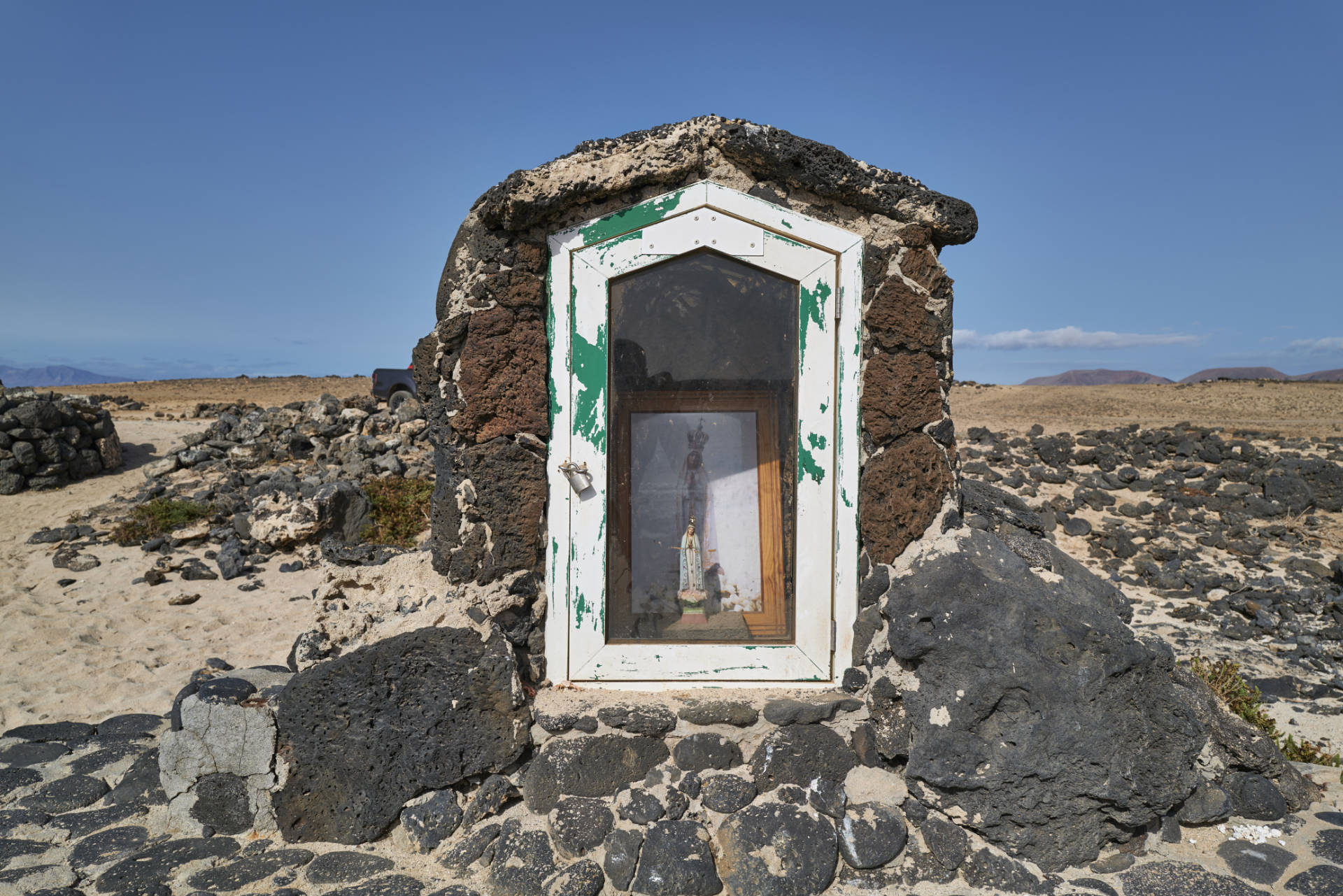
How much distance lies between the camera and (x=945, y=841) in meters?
3.04

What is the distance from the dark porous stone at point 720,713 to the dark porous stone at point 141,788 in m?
2.44

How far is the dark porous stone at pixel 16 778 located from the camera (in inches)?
148

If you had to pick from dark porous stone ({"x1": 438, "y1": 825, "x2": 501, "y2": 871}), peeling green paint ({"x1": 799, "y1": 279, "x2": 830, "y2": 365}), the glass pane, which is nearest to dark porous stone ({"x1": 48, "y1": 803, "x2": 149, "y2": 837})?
dark porous stone ({"x1": 438, "y1": 825, "x2": 501, "y2": 871})

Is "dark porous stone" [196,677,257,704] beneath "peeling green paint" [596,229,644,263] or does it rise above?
beneath

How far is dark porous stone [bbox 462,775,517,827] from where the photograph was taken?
3.22m

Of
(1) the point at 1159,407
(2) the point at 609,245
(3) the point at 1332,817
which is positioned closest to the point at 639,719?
(2) the point at 609,245

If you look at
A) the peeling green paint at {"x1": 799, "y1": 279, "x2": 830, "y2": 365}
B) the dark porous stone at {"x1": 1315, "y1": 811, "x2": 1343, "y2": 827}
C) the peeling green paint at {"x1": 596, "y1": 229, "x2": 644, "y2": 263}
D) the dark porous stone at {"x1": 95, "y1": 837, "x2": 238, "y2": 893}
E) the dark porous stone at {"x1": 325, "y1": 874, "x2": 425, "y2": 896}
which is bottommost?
the dark porous stone at {"x1": 95, "y1": 837, "x2": 238, "y2": 893}

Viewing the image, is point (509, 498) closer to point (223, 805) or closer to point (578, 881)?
point (578, 881)

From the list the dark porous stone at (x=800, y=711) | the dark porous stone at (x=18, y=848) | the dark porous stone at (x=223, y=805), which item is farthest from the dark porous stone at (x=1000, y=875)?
the dark porous stone at (x=18, y=848)

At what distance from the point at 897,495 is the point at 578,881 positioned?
2048 mm

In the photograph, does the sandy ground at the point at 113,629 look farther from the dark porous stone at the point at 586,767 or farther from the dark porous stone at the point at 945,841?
the dark porous stone at the point at 945,841

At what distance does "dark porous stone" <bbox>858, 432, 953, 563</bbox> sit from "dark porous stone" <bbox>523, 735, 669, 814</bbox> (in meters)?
1.33

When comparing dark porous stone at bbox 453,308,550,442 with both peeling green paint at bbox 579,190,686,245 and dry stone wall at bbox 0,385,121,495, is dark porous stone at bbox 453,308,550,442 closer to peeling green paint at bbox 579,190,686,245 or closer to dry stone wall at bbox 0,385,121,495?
peeling green paint at bbox 579,190,686,245

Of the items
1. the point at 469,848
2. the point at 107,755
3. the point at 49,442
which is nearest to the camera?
the point at 469,848
